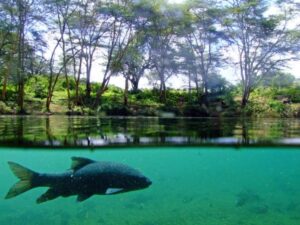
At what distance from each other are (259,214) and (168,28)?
9332 mm

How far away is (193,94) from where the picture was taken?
19.0 meters

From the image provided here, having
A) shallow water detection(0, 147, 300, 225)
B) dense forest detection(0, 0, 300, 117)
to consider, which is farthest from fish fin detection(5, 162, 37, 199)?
dense forest detection(0, 0, 300, 117)

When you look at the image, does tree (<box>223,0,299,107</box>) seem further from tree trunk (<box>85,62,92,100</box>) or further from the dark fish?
the dark fish

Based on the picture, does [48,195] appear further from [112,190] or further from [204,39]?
[204,39]

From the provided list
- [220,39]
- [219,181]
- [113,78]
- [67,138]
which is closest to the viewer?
[67,138]

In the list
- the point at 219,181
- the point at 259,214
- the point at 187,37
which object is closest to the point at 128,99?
the point at 187,37

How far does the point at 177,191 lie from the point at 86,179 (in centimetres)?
1745

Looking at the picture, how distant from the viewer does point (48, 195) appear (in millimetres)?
6512

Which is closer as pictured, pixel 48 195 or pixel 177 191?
pixel 48 195

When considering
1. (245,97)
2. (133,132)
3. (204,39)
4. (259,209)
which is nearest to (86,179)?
(133,132)

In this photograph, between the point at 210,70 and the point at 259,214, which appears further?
the point at 210,70

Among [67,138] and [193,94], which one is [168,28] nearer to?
[193,94]

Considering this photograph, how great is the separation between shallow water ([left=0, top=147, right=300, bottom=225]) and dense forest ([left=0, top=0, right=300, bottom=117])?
1.95 m

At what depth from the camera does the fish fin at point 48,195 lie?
251 inches
